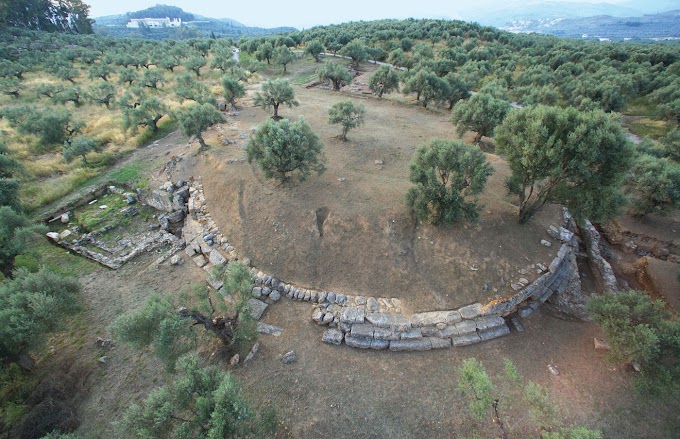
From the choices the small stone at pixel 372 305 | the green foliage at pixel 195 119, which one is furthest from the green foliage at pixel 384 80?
the small stone at pixel 372 305

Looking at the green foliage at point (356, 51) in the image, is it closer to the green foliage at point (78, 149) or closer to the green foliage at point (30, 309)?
the green foliage at point (78, 149)

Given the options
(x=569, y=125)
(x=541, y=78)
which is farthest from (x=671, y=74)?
(x=569, y=125)

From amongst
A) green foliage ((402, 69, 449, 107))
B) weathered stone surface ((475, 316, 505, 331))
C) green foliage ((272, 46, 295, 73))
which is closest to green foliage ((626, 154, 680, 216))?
weathered stone surface ((475, 316, 505, 331))

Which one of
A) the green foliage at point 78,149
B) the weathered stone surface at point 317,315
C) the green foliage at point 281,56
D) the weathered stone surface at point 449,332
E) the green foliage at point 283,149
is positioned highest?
the green foliage at point 281,56

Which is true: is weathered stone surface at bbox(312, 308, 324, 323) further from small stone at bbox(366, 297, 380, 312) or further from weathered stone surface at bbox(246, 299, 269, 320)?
Result: weathered stone surface at bbox(246, 299, 269, 320)

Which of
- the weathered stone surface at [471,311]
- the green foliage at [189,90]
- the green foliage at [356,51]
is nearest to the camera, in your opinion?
the weathered stone surface at [471,311]

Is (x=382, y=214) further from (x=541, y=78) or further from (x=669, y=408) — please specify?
(x=541, y=78)

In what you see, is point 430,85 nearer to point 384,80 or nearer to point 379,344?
point 384,80

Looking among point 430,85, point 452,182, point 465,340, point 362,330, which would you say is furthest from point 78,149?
point 430,85
